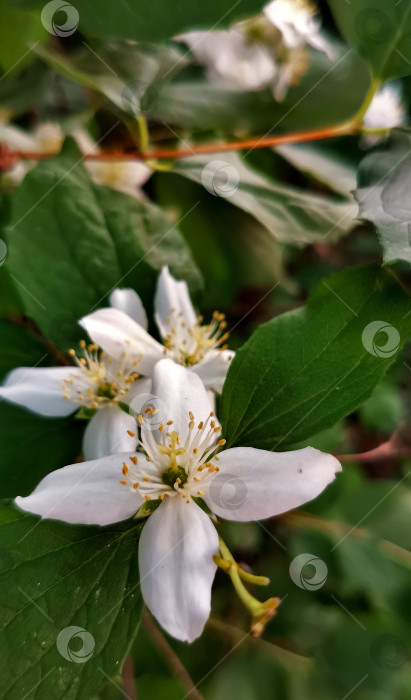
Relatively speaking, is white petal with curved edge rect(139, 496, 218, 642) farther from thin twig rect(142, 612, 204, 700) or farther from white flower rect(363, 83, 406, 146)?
white flower rect(363, 83, 406, 146)

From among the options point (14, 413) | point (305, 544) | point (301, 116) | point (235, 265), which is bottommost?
point (305, 544)

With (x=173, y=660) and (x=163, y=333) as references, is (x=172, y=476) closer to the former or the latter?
(x=163, y=333)

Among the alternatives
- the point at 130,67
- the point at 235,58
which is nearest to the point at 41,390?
the point at 130,67

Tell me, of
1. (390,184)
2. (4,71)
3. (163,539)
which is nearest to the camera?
(163,539)

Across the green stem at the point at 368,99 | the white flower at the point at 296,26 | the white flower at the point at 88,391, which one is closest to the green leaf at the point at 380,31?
the green stem at the point at 368,99

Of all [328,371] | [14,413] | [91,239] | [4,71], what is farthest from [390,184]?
[4,71]

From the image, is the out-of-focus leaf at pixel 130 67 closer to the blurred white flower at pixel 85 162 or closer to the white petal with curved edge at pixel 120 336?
the blurred white flower at pixel 85 162

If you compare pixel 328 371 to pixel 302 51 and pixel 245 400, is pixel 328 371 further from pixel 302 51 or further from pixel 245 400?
pixel 302 51
